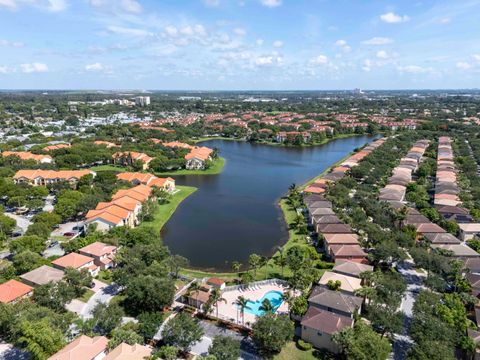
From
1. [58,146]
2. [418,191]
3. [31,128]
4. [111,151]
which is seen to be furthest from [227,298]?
[31,128]

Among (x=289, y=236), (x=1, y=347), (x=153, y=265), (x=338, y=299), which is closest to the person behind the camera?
(x=1, y=347)

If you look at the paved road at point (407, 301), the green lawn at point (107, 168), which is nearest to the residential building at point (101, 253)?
the paved road at point (407, 301)

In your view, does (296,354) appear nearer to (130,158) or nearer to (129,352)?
(129,352)

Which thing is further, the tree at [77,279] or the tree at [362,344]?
the tree at [77,279]

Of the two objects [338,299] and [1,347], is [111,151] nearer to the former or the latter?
[1,347]

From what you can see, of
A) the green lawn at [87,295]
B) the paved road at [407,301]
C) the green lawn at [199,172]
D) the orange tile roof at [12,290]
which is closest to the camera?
the paved road at [407,301]

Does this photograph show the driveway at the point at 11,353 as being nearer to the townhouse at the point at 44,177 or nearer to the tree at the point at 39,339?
the tree at the point at 39,339
